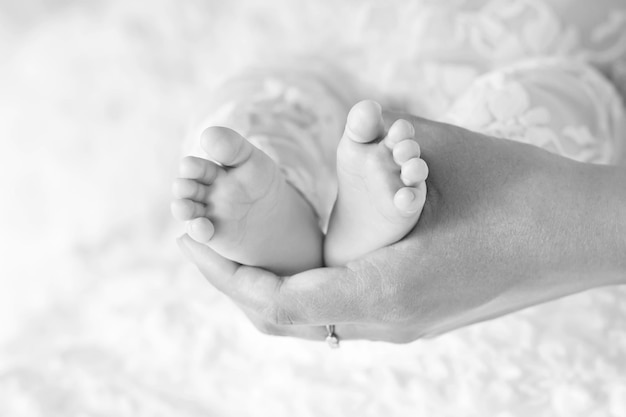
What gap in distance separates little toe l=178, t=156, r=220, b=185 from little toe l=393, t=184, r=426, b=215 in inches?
6.3

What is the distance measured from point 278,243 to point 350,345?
0.81 ft

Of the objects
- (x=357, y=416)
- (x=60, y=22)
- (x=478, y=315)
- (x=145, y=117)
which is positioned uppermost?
(x=60, y=22)

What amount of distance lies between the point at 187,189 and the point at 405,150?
0.61 ft

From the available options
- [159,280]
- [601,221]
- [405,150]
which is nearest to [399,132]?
[405,150]

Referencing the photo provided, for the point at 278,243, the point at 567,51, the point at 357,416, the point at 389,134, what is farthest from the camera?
the point at 567,51

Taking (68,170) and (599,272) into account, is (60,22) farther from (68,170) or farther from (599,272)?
(599,272)

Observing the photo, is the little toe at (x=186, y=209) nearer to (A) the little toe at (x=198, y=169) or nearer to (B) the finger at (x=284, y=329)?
(A) the little toe at (x=198, y=169)

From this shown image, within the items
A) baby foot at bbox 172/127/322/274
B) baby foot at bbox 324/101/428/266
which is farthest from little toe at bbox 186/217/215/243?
baby foot at bbox 324/101/428/266

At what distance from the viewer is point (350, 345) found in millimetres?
927

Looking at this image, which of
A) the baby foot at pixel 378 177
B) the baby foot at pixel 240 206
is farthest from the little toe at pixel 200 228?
the baby foot at pixel 378 177

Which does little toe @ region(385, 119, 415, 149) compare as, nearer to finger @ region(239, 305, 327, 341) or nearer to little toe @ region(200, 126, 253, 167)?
little toe @ region(200, 126, 253, 167)

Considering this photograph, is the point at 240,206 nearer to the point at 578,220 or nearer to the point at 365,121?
the point at 365,121

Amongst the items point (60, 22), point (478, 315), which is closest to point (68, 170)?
point (60, 22)

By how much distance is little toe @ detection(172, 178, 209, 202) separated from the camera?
64cm
